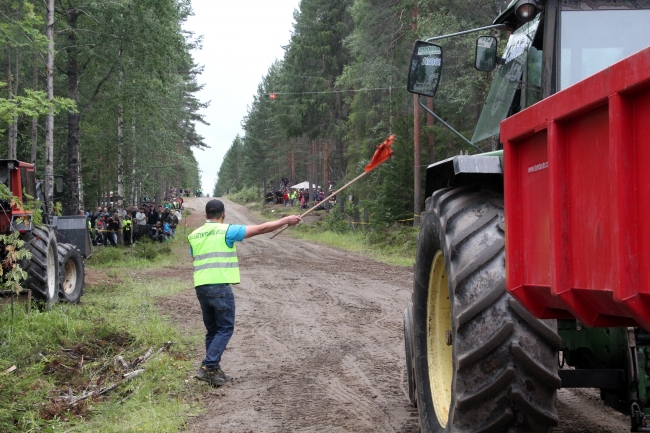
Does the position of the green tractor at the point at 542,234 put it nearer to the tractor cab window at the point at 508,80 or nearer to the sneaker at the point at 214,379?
the tractor cab window at the point at 508,80

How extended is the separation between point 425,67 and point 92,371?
467cm

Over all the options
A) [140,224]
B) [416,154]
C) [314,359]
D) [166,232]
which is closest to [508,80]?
[314,359]

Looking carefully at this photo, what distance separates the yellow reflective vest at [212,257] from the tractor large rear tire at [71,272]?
6.71 metres

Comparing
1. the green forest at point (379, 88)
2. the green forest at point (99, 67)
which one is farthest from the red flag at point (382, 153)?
the green forest at point (99, 67)

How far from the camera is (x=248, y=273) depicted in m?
17.5

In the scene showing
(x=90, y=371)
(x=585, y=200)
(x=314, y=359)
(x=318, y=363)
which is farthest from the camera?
(x=314, y=359)

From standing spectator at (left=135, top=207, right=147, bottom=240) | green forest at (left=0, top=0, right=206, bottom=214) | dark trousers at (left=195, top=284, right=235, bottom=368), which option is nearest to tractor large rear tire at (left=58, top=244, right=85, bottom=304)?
green forest at (left=0, top=0, right=206, bottom=214)

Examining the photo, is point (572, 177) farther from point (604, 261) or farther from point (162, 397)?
point (162, 397)

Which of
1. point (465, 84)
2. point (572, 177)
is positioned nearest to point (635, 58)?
point (572, 177)

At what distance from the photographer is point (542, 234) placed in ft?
8.48

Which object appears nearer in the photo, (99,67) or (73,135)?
(73,135)

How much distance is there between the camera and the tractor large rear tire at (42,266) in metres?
11.1

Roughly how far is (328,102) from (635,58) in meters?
38.5

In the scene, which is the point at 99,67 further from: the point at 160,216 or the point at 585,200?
the point at 585,200
